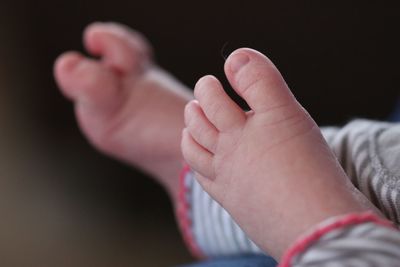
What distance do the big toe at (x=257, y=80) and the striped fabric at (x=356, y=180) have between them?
77mm

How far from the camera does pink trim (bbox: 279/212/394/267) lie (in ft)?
0.99

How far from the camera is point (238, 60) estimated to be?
0.35 meters

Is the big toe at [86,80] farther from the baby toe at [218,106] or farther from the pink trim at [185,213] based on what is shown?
the baby toe at [218,106]

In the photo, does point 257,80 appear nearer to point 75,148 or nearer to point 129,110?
point 129,110

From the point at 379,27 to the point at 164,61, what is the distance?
10.0 inches

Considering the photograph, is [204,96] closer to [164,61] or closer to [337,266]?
[337,266]

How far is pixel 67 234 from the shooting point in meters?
0.82

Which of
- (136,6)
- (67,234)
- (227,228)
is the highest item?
(136,6)

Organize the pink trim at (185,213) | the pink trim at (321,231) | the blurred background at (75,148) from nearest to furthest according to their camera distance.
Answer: the pink trim at (321,231)
the pink trim at (185,213)
the blurred background at (75,148)

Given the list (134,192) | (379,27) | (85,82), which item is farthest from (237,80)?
(134,192)

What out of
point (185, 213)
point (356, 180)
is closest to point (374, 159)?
point (356, 180)

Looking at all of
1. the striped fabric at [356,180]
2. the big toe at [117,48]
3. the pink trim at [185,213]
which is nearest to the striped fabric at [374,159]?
the striped fabric at [356,180]

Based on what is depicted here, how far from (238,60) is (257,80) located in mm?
15

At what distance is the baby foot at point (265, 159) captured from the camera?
317mm
